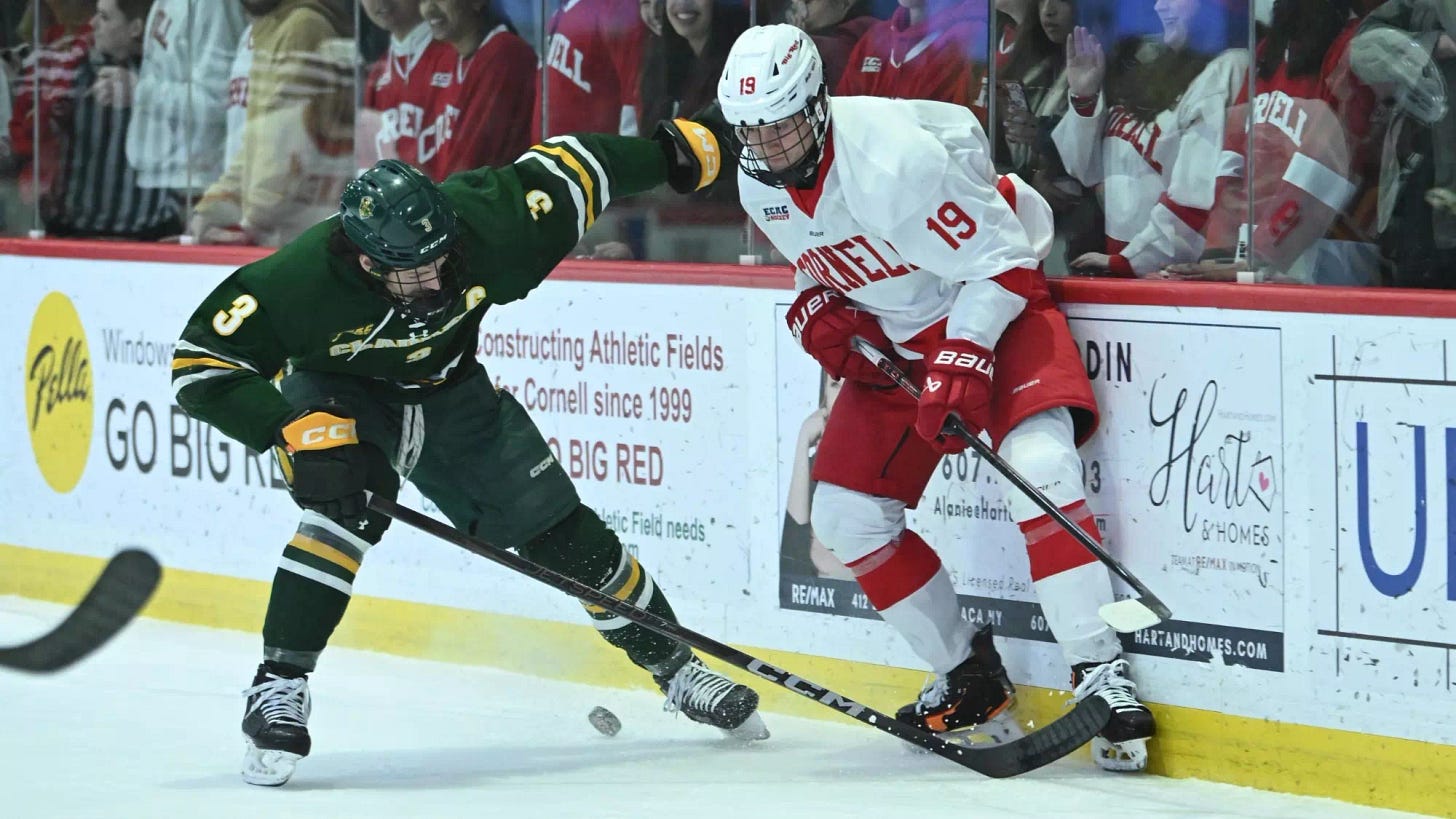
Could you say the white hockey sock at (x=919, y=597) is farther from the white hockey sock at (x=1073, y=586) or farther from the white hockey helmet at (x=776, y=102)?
the white hockey helmet at (x=776, y=102)

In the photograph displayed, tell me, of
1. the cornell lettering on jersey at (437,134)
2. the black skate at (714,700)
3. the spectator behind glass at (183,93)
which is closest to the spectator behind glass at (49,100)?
the spectator behind glass at (183,93)

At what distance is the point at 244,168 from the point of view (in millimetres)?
6215

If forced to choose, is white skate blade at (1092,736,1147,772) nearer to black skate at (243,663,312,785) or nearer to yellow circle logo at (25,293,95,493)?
black skate at (243,663,312,785)

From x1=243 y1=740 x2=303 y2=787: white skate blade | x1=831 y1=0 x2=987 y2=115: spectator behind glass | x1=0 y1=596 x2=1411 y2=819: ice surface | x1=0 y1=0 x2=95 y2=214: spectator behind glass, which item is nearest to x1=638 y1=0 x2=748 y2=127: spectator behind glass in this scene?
x1=831 y1=0 x2=987 y2=115: spectator behind glass

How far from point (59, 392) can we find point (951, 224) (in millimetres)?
3546

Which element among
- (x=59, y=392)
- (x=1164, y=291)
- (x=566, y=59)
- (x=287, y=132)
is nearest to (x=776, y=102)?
(x=1164, y=291)

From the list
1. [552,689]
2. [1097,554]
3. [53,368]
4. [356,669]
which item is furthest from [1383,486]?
[53,368]

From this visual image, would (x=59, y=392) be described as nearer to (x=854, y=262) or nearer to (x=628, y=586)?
(x=628, y=586)

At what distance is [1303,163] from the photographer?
158 inches

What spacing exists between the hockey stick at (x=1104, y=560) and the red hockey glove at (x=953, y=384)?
2.5 inches

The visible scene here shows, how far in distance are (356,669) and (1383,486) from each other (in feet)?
9.06

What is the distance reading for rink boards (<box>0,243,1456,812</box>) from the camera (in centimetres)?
373

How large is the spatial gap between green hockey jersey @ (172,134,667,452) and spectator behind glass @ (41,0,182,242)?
243 cm

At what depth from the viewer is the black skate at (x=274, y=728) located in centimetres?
405
